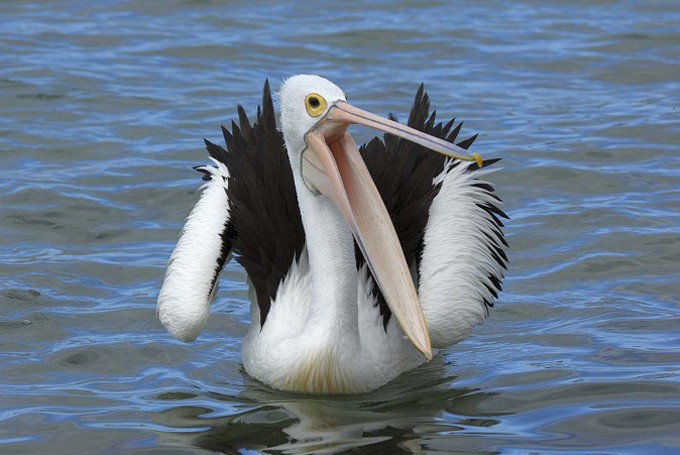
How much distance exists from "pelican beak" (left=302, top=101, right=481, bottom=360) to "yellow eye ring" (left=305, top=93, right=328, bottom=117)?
0.03 meters

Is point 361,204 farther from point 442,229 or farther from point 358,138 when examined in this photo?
point 358,138

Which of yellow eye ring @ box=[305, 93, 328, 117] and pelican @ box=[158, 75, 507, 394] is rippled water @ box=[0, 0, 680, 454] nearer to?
pelican @ box=[158, 75, 507, 394]

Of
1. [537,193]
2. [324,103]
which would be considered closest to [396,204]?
[324,103]

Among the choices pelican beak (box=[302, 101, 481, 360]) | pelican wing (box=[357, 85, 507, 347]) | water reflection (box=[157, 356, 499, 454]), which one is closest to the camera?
water reflection (box=[157, 356, 499, 454])

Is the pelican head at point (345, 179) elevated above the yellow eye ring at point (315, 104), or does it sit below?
below

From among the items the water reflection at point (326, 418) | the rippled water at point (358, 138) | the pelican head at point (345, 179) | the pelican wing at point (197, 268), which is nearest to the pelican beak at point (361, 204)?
the pelican head at point (345, 179)

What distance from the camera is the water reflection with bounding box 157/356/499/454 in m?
5.06

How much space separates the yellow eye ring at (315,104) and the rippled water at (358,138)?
3.71 feet

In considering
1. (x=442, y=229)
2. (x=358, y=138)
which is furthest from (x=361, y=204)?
(x=358, y=138)

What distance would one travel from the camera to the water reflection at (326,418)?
199 inches

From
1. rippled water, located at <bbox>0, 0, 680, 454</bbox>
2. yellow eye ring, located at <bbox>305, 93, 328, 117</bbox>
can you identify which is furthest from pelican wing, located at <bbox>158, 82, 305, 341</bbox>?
yellow eye ring, located at <bbox>305, 93, 328, 117</bbox>

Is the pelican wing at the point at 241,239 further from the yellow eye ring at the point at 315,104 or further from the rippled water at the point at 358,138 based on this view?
the yellow eye ring at the point at 315,104

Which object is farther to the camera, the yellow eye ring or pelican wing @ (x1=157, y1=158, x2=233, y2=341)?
pelican wing @ (x1=157, y1=158, x2=233, y2=341)

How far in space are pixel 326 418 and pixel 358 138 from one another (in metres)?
4.35
